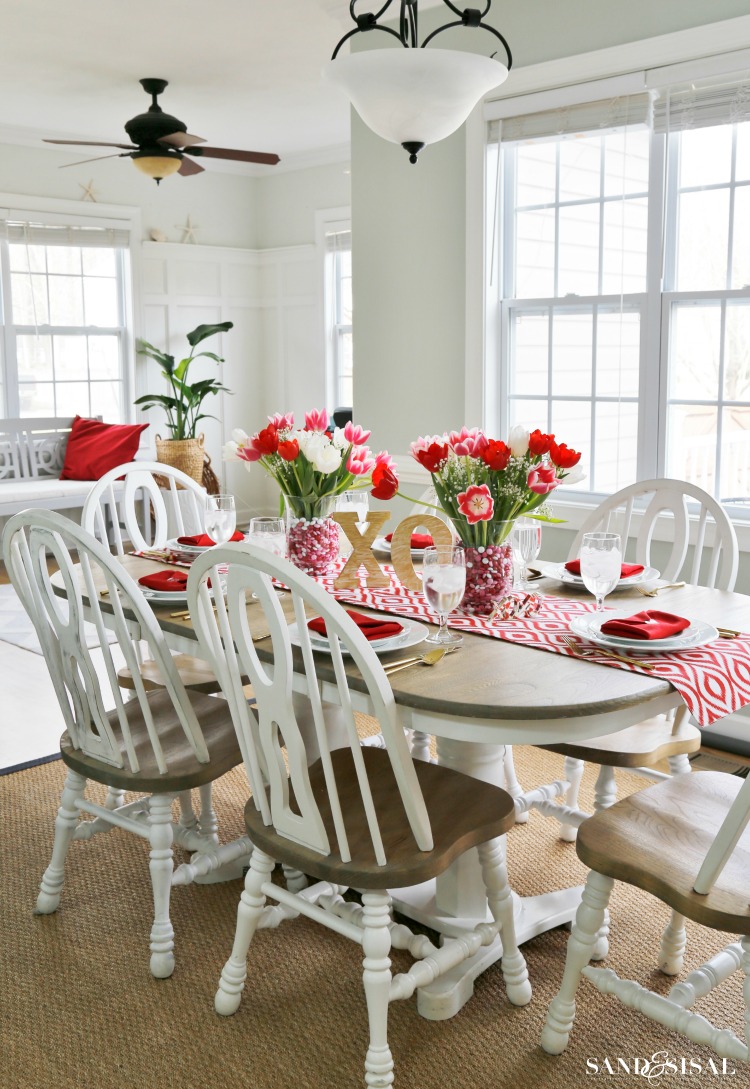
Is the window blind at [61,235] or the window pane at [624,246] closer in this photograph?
the window pane at [624,246]

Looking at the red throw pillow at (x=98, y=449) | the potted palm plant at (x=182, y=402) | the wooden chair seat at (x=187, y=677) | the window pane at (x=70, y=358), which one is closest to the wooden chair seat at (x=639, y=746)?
the wooden chair seat at (x=187, y=677)

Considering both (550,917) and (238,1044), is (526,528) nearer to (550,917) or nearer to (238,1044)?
(550,917)

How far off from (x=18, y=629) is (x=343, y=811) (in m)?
3.56

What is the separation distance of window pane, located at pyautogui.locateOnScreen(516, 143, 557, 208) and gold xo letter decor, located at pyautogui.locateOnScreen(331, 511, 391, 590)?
80.0 inches

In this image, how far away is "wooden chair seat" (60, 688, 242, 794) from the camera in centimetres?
209

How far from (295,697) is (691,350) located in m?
1.96

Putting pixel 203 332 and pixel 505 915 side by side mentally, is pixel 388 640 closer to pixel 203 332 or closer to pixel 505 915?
pixel 505 915

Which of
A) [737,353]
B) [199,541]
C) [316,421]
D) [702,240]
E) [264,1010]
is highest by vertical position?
[702,240]

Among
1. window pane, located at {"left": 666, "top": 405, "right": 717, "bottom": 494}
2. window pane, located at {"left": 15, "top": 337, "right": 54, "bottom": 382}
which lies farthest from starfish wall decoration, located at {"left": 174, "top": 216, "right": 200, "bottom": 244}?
window pane, located at {"left": 666, "top": 405, "right": 717, "bottom": 494}

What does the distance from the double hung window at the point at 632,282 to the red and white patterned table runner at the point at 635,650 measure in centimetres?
153

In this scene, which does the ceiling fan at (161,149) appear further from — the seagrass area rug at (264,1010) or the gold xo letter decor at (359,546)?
the seagrass area rug at (264,1010)

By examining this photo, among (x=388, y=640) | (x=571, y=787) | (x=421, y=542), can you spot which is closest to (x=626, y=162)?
(x=421, y=542)

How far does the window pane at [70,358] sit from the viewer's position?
7113mm

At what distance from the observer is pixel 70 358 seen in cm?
718
